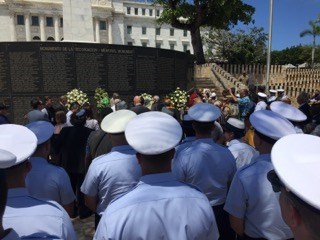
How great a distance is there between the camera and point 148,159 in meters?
1.96

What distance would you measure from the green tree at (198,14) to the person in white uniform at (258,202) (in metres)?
25.2

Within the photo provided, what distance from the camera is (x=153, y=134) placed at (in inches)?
79.4

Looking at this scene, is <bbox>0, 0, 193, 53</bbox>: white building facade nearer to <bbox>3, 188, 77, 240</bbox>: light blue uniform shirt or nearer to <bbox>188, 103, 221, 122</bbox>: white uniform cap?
<bbox>188, 103, 221, 122</bbox>: white uniform cap

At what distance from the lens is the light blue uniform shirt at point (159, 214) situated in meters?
1.75

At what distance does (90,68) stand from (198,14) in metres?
17.5

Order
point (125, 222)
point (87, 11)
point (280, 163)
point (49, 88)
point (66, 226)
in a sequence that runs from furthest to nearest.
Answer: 1. point (87, 11)
2. point (49, 88)
3. point (66, 226)
4. point (125, 222)
5. point (280, 163)

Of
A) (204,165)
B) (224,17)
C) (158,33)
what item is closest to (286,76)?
(224,17)

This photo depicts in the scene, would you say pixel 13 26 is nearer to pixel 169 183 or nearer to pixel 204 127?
pixel 204 127

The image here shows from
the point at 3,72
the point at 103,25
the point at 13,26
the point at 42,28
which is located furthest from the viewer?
the point at 103,25

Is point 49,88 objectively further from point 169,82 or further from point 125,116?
point 125,116

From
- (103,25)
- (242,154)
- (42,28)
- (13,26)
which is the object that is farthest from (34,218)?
(103,25)

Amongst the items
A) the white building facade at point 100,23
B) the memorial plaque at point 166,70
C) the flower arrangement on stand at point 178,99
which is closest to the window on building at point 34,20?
the white building facade at point 100,23

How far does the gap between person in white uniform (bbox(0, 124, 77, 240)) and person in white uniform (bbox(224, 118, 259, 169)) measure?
252 centimetres

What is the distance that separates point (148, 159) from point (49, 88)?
10.4 meters
